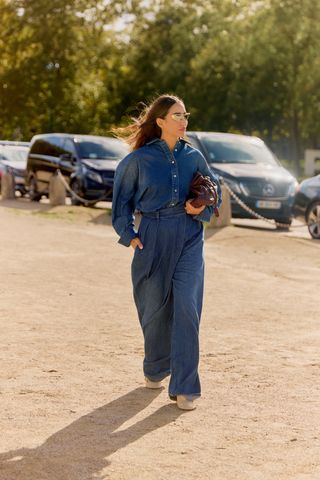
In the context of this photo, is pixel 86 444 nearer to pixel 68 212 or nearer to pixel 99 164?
pixel 68 212

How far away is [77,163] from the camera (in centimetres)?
2472

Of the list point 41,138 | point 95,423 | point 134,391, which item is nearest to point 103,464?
point 95,423

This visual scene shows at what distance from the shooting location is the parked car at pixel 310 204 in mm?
18641

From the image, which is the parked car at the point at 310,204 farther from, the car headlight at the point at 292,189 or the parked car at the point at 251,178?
the car headlight at the point at 292,189

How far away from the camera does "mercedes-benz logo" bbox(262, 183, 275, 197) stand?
20.7m

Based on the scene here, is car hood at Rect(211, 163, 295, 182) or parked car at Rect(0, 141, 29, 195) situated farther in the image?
parked car at Rect(0, 141, 29, 195)

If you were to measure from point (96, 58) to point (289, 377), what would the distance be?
2248 inches

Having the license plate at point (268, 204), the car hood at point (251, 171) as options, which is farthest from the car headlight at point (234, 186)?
the license plate at point (268, 204)

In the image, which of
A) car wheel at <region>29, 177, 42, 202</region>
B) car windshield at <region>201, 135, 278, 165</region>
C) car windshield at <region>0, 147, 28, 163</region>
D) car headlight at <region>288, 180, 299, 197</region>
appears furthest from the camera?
car windshield at <region>0, 147, 28, 163</region>

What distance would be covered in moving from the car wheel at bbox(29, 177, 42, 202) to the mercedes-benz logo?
803 centimetres

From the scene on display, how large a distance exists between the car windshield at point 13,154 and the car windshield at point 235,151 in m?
11.7

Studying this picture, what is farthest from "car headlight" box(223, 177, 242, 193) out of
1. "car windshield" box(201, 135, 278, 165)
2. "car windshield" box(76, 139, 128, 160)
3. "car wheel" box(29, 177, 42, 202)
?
"car wheel" box(29, 177, 42, 202)

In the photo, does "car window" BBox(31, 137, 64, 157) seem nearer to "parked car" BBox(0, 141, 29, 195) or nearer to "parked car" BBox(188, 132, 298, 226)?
"parked car" BBox(0, 141, 29, 195)

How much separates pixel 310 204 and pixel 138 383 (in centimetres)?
1236
